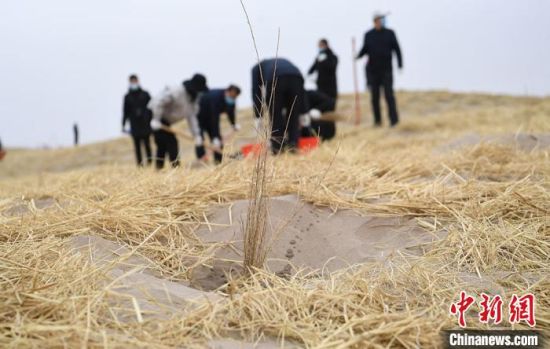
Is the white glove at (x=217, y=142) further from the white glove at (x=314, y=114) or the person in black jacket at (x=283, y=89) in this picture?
the white glove at (x=314, y=114)

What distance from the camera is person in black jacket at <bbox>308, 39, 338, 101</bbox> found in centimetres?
777

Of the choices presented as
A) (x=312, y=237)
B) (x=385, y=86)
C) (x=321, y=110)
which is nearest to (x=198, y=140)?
(x=321, y=110)

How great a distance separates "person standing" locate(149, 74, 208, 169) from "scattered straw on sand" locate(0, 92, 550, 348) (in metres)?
2.47

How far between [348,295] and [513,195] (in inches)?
50.9

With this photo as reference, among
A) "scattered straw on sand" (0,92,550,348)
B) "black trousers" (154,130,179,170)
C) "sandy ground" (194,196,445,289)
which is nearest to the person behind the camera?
"scattered straw on sand" (0,92,550,348)

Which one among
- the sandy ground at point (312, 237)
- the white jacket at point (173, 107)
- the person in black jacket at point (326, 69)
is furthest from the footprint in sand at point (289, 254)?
the person in black jacket at point (326, 69)

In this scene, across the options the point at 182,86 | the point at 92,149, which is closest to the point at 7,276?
the point at 182,86

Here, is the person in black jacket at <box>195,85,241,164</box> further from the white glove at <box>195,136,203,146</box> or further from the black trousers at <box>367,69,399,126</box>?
the black trousers at <box>367,69,399,126</box>

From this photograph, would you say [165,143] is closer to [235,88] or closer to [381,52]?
[235,88]

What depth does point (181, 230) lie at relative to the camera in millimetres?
2246

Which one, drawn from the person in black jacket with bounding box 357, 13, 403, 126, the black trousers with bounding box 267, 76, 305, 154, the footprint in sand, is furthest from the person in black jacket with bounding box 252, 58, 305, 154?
the footprint in sand

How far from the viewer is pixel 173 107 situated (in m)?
5.92

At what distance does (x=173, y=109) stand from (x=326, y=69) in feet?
9.48

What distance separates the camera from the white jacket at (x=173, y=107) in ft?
18.8
